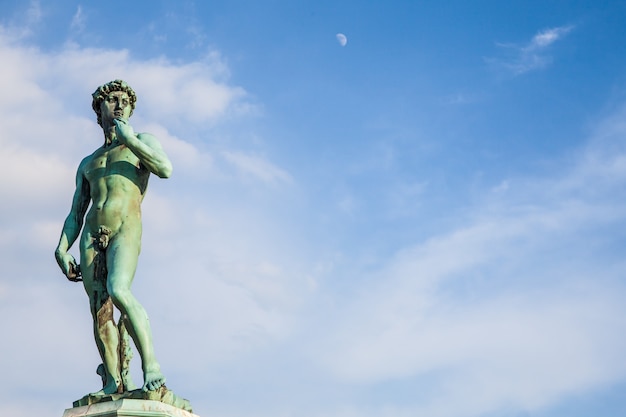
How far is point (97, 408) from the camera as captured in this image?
10680 mm

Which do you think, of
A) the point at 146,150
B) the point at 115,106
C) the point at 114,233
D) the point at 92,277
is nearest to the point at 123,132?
the point at 146,150

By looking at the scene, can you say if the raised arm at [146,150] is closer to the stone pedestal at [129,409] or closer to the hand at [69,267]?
the hand at [69,267]

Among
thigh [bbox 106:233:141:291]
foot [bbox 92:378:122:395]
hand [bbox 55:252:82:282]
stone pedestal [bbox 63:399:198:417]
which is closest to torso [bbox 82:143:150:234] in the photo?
thigh [bbox 106:233:141:291]

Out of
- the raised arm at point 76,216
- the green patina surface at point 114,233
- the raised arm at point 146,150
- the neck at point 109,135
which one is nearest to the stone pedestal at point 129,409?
the green patina surface at point 114,233

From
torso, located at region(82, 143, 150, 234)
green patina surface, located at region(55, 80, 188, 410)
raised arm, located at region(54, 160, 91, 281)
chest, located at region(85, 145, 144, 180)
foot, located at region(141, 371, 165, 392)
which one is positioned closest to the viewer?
foot, located at region(141, 371, 165, 392)

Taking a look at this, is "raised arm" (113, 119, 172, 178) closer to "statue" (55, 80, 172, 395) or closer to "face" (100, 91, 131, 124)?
"statue" (55, 80, 172, 395)

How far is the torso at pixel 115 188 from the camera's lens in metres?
11.6

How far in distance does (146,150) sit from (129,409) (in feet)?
9.79

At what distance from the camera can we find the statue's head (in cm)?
1220

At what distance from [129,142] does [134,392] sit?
286 cm

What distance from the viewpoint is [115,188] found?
38.5 feet

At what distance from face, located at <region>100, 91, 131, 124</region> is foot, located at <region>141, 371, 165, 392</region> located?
326 cm

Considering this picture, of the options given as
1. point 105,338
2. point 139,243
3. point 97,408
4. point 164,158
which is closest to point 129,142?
point 164,158

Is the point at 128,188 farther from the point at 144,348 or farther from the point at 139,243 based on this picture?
the point at 144,348
